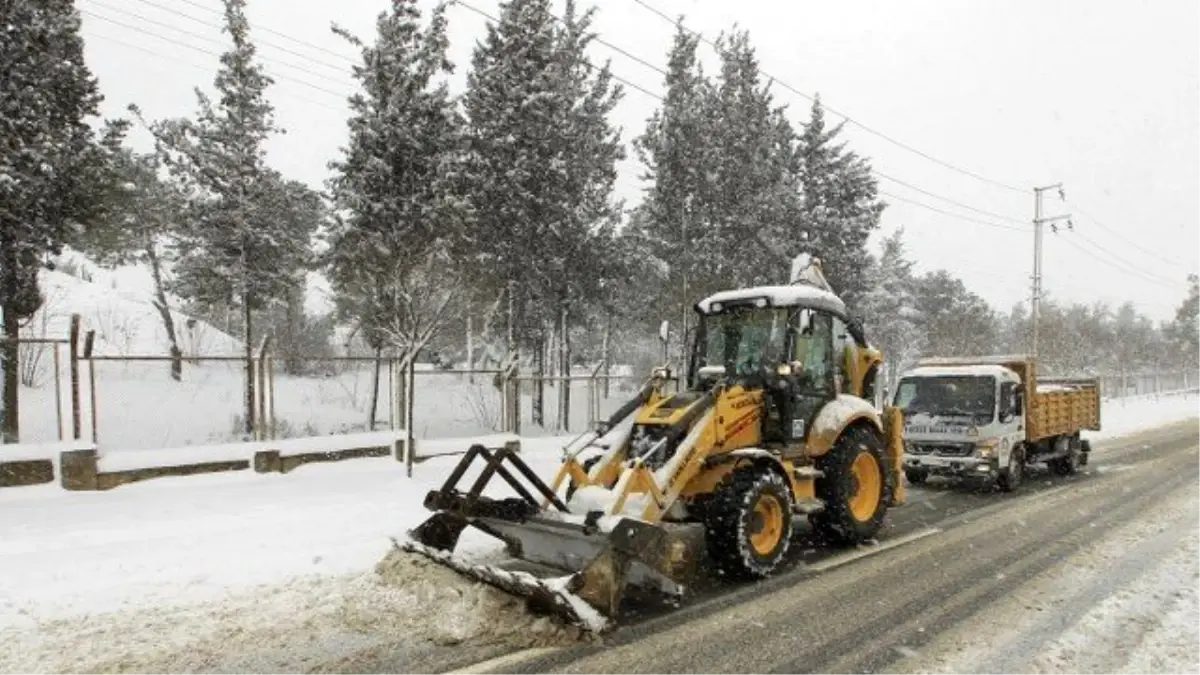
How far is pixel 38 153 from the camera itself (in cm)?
1345

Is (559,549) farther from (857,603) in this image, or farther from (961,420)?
(961,420)

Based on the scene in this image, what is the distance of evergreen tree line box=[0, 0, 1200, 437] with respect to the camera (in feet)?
46.2

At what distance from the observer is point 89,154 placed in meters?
14.3

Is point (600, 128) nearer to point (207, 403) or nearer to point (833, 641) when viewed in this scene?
Answer: point (207, 403)

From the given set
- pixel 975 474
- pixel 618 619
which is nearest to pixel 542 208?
pixel 975 474

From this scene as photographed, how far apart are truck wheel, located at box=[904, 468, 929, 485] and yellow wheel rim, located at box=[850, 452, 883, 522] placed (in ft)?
16.4

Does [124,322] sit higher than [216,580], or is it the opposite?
[124,322]

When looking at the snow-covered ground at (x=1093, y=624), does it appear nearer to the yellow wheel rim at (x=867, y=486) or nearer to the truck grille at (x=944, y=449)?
the yellow wheel rim at (x=867, y=486)

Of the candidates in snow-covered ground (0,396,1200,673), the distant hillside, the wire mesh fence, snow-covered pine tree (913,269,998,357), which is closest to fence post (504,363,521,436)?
the wire mesh fence

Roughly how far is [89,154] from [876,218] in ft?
88.7

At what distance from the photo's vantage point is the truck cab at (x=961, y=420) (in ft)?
40.1

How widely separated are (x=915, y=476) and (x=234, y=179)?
18.4m

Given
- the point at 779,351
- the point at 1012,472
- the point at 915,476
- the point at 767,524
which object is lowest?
the point at 915,476

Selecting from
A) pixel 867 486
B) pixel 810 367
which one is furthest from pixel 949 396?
pixel 810 367
